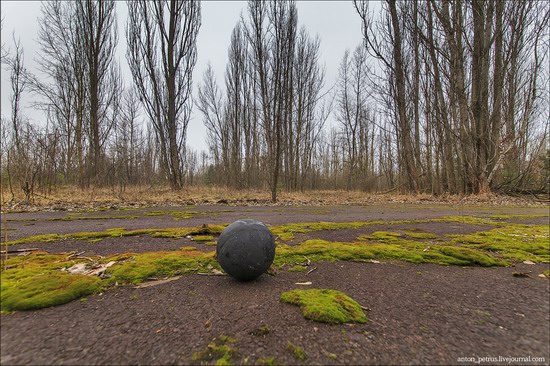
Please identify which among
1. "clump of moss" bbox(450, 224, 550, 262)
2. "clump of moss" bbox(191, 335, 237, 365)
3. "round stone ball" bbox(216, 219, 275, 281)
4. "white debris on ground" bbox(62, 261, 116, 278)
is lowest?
"clump of moss" bbox(191, 335, 237, 365)

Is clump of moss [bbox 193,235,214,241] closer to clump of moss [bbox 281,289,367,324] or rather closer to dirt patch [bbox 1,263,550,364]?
dirt patch [bbox 1,263,550,364]

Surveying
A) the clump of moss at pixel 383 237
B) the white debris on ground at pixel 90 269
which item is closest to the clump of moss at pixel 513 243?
the clump of moss at pixel 383 237

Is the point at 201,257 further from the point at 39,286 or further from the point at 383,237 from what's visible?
the point at 383,237

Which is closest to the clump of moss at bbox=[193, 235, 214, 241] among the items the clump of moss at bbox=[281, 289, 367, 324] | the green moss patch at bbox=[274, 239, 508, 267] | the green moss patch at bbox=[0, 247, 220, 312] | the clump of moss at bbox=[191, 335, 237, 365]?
the green moss patch at bbox=[0, 247, 220, 312]

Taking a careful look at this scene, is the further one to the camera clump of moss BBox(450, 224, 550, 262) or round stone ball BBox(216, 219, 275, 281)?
clump of moss BBox(450, 224, 550, 262)

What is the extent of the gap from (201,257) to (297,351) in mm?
1658

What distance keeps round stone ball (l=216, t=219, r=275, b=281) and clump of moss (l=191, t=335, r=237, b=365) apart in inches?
28.4

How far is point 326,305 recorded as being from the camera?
1610mm

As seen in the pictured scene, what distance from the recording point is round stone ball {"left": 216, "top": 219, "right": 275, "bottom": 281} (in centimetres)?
199

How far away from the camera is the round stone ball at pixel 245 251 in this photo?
6.54ft

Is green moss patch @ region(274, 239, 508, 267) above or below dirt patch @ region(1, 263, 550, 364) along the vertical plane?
above

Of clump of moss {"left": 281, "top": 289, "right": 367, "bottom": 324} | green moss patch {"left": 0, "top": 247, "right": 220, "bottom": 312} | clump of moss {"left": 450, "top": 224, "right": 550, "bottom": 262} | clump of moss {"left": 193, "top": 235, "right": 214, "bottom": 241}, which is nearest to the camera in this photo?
clump of moss {"left": 281, "top": 289, "right": 367, "bottom": 324}

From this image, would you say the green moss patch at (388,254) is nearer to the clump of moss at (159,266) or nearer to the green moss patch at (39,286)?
the clump of moss at (159,266)

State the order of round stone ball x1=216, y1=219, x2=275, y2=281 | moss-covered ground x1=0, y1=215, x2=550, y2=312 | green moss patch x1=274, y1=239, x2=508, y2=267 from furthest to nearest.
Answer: green moss patch x1=274, y1=239, x2=508, y2=267
round stone ball x1=216, y1=219, x2=275, y2=281
moss-covered ground x1=0, y1=215, x2=550, y2=312
